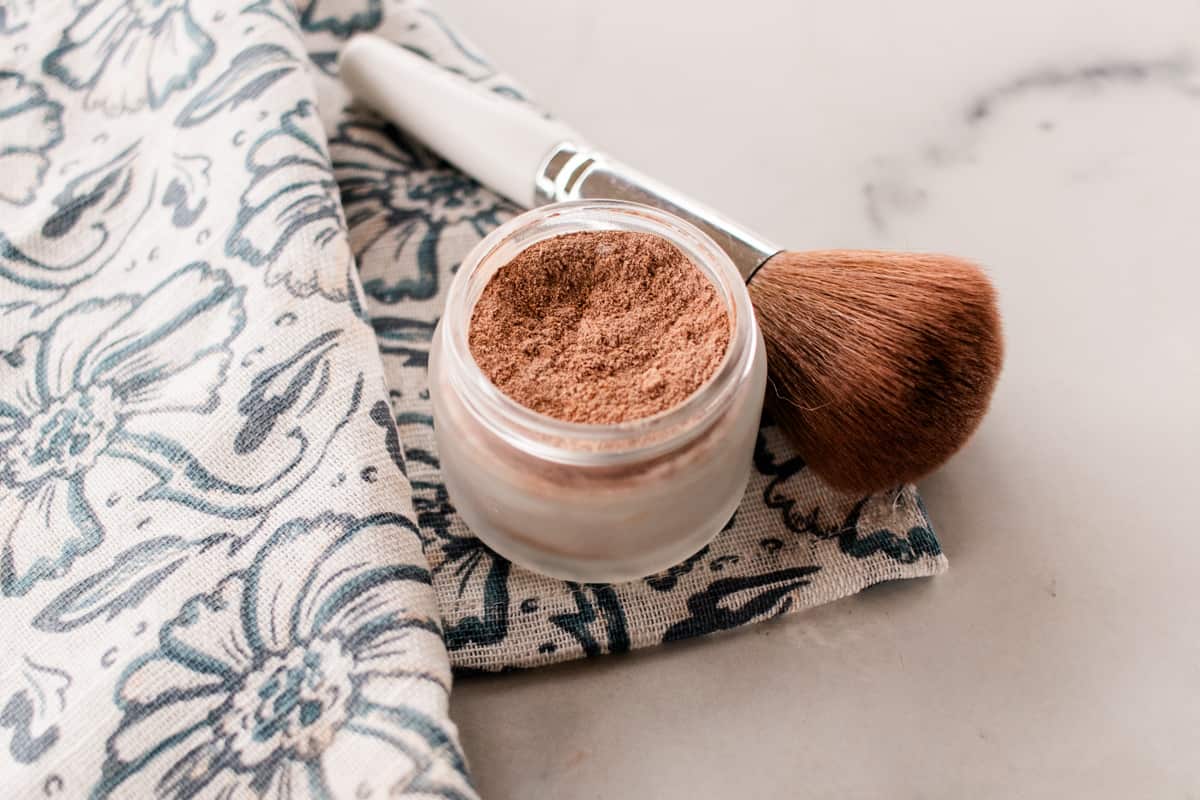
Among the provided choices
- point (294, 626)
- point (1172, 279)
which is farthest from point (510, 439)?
point (1172, 279)

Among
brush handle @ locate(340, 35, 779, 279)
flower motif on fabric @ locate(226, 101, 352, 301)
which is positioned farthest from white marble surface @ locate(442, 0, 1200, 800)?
flower motif on fabric @ locate(226, 101, 352, 301)

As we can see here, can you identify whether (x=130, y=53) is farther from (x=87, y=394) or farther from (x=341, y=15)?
(x=87, y=394)

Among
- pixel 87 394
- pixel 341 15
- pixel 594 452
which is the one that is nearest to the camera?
pixel 594 452

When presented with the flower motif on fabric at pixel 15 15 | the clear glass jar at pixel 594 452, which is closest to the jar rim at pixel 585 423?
the clear glass jar at pixel 594 452

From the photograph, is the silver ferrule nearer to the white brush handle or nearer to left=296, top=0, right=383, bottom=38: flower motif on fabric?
the white brush handle

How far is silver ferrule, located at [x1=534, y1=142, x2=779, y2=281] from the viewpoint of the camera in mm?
596

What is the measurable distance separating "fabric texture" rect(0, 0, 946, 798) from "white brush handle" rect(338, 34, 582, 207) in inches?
1.2

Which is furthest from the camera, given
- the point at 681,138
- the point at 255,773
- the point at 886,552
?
the point at 681,138

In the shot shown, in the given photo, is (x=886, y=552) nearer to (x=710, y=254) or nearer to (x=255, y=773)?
(x=710, y=254)

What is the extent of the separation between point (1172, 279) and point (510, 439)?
481 millimetres

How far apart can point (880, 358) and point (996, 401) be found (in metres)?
0.18

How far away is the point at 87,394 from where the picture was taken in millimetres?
583

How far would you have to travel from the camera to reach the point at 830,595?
557 millimetres

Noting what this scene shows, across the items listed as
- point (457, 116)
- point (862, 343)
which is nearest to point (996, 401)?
point (862, 343)
